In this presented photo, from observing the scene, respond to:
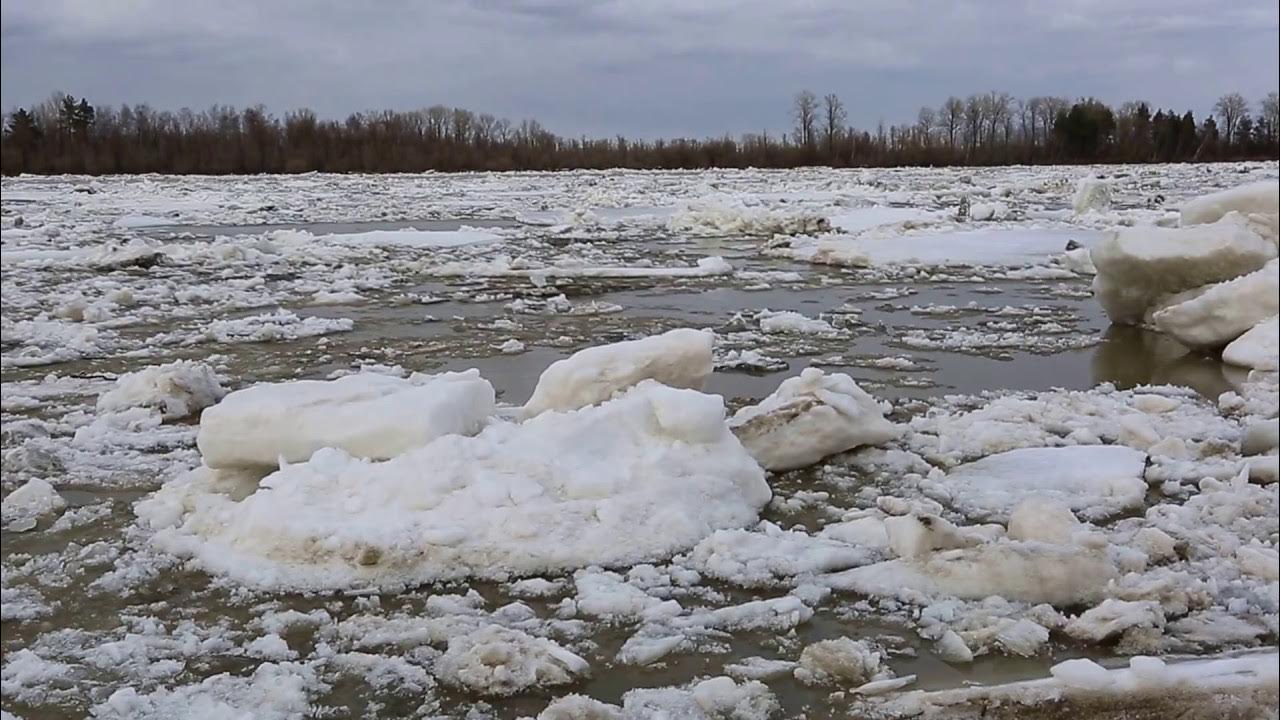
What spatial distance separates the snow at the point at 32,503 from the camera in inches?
145

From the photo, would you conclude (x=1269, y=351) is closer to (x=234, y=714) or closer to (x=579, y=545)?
(x=234, y=714)

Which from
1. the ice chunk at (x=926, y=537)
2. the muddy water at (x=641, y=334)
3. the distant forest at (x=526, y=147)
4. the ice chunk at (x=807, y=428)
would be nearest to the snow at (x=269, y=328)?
the muddy water at (x=641, y=334)

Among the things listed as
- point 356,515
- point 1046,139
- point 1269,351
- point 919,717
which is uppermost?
point 1046,139

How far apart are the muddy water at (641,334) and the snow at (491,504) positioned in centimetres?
14

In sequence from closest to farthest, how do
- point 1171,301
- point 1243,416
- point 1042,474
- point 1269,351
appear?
point 1269,351 < point 1042,474 < point 1243,416 < point 1171,301

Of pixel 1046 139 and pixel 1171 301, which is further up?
pixel 1046 139

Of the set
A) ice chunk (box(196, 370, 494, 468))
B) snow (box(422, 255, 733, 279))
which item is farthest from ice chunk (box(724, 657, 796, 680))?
snow (box(422, 255, 733, 279))

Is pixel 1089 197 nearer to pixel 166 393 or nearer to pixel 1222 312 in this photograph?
pixel 1222 312

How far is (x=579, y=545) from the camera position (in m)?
3.47

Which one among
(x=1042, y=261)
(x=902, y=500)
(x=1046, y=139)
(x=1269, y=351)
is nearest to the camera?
(x=1269, y=351)

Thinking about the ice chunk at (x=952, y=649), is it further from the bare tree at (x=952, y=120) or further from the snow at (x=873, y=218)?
the bare tree at (x=952, y=120)

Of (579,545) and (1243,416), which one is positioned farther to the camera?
(1243,416)

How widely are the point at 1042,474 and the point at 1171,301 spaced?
3702mm

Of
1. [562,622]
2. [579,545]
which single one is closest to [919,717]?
[562,622]
